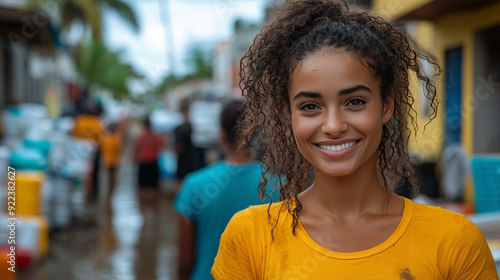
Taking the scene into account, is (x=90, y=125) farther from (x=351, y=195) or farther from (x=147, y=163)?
(x=351, y=195)

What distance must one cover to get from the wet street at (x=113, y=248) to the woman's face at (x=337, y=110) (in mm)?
4734

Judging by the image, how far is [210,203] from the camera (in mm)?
2861

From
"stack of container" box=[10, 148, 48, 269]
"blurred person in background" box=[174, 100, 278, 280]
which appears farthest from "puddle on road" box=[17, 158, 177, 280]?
"blurred person in background" box=[174, 100, 278, 280]

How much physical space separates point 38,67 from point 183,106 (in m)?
8.78

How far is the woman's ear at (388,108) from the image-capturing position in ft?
5.27

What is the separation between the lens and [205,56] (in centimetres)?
5694

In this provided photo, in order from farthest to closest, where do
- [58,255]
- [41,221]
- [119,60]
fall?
[119,60]
[58,255]
[41,221]

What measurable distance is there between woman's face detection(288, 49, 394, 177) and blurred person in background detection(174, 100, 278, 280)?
1.27 meters

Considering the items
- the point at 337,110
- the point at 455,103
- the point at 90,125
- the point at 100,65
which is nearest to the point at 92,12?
the point at 100,65

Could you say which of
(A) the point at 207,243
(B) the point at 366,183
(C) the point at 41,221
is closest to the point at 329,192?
(B) the point at 366,183

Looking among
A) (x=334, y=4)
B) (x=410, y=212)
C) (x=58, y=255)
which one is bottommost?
(x=58, y=255)

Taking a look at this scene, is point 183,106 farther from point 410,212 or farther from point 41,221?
point 410,212

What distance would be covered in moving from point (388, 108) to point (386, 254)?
399 mm

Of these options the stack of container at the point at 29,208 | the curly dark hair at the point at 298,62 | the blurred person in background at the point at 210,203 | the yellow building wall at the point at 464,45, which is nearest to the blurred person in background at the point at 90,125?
the stack of container at the point at 29,208
